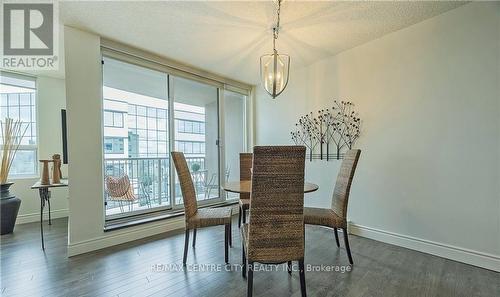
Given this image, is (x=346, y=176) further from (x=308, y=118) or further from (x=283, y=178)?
(x=308, y=118)

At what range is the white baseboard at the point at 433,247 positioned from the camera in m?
2.14

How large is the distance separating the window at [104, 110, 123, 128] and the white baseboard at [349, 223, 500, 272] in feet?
11.3

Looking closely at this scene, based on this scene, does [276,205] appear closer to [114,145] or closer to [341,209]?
[341,209]

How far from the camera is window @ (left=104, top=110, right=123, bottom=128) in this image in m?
3.18

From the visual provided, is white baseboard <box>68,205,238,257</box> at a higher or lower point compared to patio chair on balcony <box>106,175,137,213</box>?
lower

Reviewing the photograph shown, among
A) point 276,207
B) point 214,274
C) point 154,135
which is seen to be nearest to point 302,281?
point 276,207

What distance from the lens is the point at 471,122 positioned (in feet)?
7.39

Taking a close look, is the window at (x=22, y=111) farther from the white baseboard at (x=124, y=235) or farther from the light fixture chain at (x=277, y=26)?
the light fixture chain at (x=277, y=26)

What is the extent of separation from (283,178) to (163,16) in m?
2.03

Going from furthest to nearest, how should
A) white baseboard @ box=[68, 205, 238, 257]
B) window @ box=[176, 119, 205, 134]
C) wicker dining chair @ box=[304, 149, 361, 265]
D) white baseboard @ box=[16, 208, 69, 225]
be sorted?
window @ box=[176, 119, 205, 134], white baseboard @ box=[16, 208, 69, 225], white baseboard @ box=[68, 205, 238, 257], wicker dining chair @ box=[304, 149, 361, 265]

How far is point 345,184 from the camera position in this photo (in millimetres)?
Result: 2303

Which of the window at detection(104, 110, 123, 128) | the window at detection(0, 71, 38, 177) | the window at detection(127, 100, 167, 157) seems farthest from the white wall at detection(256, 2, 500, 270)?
the window at detection(0, 71, 38, 177)

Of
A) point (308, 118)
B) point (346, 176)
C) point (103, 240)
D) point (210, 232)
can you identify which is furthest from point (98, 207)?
point (308, 118)

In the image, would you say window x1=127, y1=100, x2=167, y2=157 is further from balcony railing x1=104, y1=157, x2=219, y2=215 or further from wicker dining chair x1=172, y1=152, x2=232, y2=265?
wicker dining chair x1=172, y1=152, x2=232, y2=265
